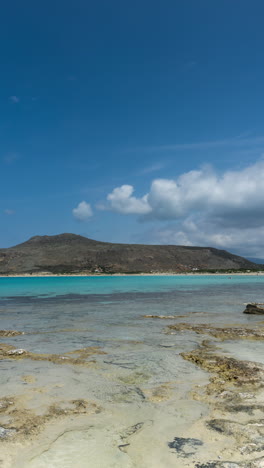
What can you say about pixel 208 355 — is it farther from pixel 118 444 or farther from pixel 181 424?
pixel 118 444

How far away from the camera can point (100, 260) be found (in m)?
195

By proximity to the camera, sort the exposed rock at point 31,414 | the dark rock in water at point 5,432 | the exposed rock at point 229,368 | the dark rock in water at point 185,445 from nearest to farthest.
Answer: the dark rock in water at point 185,445, the dark rock in water at point 5,432, the exposed rock at point 31,414, the exposed rock at point 229,368

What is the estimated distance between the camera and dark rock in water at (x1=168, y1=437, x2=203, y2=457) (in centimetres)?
583

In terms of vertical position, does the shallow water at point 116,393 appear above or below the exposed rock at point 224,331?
above

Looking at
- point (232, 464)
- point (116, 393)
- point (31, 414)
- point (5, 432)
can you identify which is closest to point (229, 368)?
point (116, 393)

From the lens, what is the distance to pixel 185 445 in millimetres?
6102

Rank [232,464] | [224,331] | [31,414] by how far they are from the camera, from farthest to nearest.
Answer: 1. [224,331]
2. [31,414]
3. [232,464]

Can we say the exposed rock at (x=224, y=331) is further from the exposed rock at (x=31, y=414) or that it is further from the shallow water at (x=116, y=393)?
the exposed rock at (x=31, y=414)

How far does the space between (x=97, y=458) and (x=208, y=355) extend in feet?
26.3

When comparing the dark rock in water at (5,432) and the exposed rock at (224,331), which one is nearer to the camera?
the dark rock in water at (5,432)

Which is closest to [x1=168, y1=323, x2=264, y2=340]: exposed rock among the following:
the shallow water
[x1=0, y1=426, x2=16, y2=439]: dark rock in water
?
the shallow water

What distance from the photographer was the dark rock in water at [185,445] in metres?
5.83

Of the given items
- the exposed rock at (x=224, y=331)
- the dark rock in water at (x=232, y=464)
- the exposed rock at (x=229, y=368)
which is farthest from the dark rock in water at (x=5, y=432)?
the exposed rock at (x=224, y=331)

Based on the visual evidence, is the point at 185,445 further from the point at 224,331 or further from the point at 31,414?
the point at 224,331
